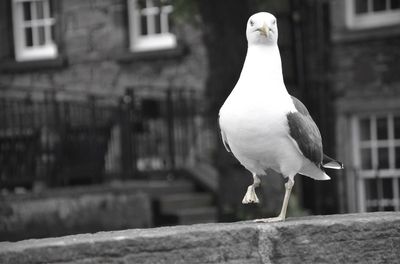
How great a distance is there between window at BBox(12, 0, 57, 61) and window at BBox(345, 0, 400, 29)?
519 cm

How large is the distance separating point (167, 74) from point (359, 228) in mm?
9024

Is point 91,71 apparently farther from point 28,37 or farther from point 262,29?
point 262,29

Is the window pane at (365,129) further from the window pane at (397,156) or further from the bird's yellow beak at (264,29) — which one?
the bird's yellow beak at (264,29)

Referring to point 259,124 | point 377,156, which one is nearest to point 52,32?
point 377,156

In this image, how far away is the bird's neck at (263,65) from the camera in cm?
328

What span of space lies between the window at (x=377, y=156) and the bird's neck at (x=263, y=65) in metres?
7.79

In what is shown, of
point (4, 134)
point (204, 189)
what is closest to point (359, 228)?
point (204, 189)

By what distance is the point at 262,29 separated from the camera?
3.24 m

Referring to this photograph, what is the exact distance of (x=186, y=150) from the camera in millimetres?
9883

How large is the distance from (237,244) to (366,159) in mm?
8013

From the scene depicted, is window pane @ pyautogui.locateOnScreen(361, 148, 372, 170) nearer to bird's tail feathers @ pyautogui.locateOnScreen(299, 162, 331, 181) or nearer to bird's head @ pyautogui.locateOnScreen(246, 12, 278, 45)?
bird's tail feathers @ pyautogui.locateOnScreen(299, 162, 331, 181)

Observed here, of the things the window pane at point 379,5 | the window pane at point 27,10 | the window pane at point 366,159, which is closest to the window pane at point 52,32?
the window pane at point 27,10

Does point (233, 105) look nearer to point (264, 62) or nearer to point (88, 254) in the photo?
point (264, 62)

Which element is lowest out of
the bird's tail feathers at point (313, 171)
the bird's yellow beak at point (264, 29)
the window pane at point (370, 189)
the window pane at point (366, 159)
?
the window pane at point (370, 189)
